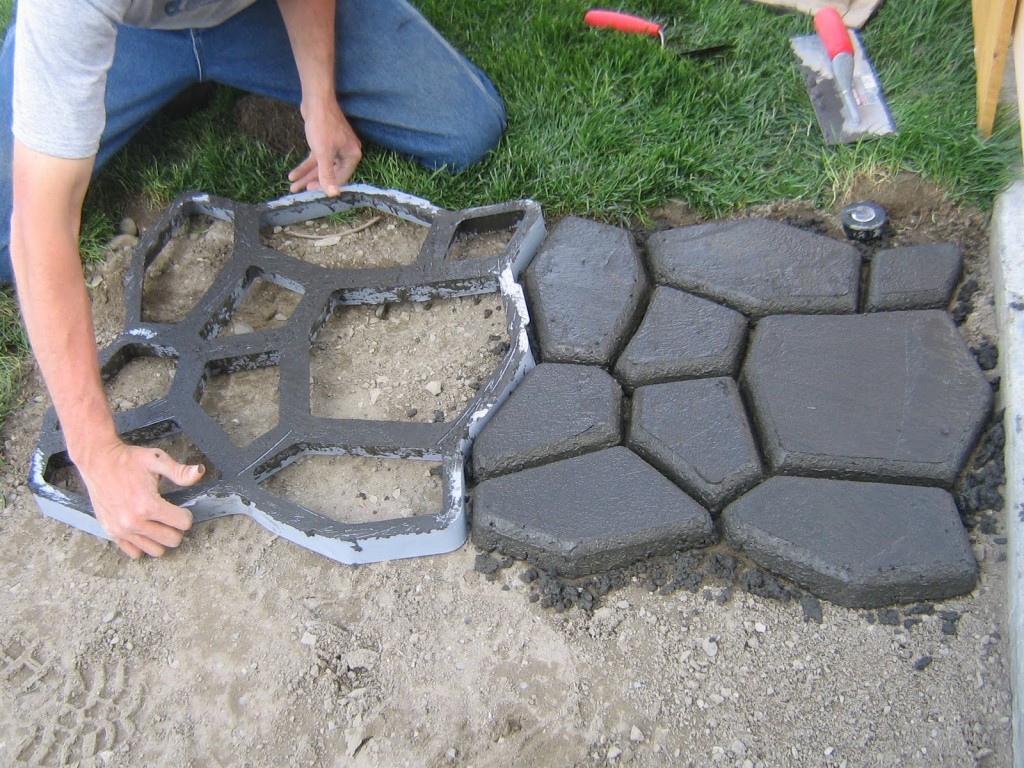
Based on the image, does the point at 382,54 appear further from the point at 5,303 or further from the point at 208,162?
the point at 5,303

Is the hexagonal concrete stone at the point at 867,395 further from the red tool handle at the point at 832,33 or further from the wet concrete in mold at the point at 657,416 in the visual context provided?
the red tool handle at the point at 832,33

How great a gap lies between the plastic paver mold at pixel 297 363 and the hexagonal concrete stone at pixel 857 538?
2.35 feet

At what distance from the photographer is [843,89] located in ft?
9.20

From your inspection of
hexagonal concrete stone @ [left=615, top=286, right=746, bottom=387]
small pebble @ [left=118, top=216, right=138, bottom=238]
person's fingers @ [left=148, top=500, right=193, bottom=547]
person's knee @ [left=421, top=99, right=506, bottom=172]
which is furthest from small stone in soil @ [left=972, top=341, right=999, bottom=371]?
small pebble @ [left=118, top=216, right=138, bottom=238]

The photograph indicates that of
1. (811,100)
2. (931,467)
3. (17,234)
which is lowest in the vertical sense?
(931,467)

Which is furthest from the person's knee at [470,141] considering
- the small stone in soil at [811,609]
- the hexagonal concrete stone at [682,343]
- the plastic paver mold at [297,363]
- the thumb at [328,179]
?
the small stone in soil at [811,609]

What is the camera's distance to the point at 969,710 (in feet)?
5.76

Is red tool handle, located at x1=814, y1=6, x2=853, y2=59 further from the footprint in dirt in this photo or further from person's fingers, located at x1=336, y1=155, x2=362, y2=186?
the footprint in dirt

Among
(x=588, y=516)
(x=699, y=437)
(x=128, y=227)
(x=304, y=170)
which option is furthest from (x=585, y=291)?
(x=128, y=227)

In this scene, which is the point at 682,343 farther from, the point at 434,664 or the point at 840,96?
the point at 840,96

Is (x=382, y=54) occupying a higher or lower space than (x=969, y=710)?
higher

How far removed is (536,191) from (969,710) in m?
1.85

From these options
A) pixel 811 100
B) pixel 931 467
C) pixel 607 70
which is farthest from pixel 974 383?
pixel 607 70

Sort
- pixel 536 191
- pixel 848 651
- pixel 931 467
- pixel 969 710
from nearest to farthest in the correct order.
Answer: pixel 969 710 → pixel 848 651 → pixel 931 467 → pixel 536 191
